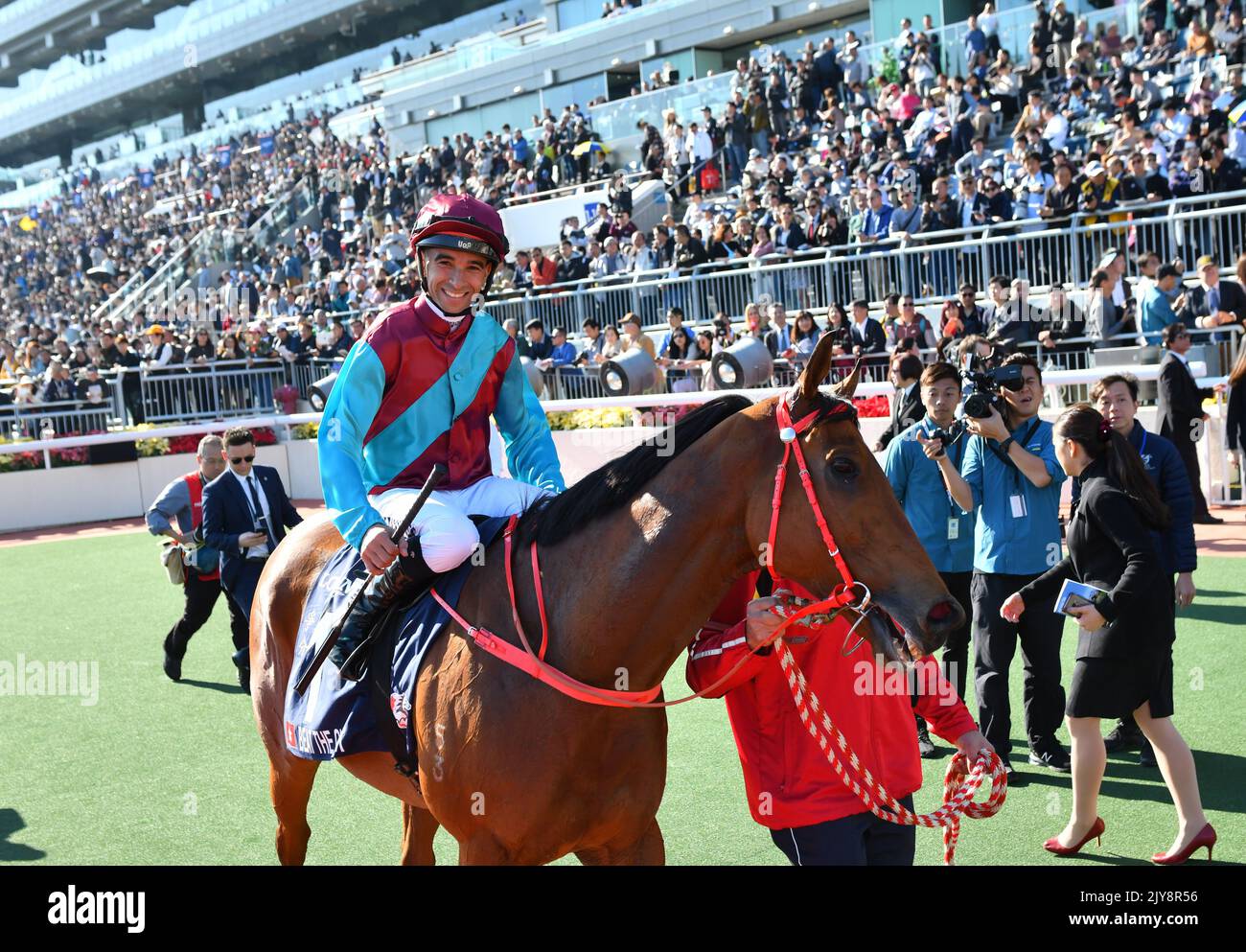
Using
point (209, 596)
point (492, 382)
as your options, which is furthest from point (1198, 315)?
point (492, 382)

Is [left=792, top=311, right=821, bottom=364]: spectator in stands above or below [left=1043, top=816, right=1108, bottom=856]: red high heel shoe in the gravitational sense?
above

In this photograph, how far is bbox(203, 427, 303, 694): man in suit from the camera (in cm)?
727

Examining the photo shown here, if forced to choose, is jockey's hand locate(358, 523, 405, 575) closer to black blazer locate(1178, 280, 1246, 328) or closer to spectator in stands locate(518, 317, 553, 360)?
black blazer locate(1178, 280, 1246, 328)

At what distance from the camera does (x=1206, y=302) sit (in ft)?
37.2

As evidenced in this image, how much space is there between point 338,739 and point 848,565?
1.53 meters

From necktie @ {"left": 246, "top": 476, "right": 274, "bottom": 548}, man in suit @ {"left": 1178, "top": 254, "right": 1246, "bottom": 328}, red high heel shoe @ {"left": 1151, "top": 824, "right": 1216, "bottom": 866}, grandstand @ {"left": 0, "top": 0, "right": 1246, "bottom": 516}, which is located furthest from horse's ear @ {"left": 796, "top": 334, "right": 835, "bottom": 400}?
man in suit @ {"left": 1178, "top": 254, "right": 1246, "bottom": 328}

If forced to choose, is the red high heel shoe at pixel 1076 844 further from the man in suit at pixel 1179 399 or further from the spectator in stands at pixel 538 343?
the spectator in stands at pixel 538 343

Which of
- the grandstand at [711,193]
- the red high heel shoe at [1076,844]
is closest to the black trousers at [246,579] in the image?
the grandstand at [711,193]

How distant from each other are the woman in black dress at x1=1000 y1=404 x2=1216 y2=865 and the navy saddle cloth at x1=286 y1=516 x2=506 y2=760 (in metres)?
2.18

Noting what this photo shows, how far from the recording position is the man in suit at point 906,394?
6.56 m

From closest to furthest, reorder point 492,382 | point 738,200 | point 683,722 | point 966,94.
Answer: point 492,382 < point 683,722 < point 966,94 < point 738,200

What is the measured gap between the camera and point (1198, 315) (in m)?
11.4
